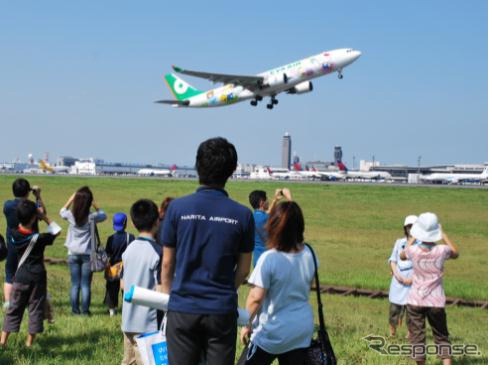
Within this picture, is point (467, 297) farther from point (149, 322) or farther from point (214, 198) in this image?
point (214, 198)

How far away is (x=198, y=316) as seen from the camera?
427 cm

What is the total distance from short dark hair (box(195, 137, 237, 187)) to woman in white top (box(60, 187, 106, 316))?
14.3ft

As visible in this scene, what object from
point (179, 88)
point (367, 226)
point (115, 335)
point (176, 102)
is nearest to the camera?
point (115, 335)

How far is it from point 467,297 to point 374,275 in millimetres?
3359

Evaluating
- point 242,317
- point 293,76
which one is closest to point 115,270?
point 242,317

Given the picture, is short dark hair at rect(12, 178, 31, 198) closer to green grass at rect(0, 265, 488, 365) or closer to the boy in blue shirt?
green grass at rect(0, 265, 488, 365)

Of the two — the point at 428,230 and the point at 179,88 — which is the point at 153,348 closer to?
the point at 428,230

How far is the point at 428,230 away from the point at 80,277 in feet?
16.5

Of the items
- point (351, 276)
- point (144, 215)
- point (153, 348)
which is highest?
point (144, 215)

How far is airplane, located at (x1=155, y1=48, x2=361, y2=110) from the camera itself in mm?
49781

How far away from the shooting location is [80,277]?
31.5 feet

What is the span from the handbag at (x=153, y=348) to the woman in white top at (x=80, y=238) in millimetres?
4172

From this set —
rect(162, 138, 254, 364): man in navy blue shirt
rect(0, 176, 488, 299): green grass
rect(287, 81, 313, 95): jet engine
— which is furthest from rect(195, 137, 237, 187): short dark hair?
rect(287, 81, 313, 95): jet engine

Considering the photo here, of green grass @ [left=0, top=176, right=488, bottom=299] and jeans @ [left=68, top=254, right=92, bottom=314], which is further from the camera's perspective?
green grass @ [left=0, top=176, right=488, bottom=299]
